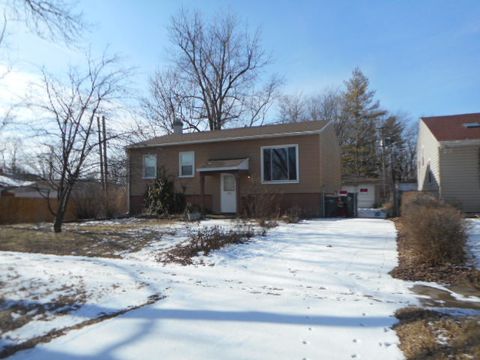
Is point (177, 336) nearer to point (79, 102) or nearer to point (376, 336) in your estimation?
point (376, 336)

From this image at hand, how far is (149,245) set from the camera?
1104 centimetres

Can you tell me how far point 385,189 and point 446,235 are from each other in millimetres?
32368

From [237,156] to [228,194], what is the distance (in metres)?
2.02

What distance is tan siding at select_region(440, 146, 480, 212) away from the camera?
54.0 ft

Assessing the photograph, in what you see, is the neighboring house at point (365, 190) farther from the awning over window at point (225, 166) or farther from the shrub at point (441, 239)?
the shrub at point (441, 239)

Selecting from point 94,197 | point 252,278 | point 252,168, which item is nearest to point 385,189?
point 252,168

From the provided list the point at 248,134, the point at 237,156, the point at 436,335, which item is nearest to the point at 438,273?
the point at 436,335

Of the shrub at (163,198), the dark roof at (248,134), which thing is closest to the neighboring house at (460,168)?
the dark roof at (248,134)

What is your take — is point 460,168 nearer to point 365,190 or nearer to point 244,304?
point 244,304

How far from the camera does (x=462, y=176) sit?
16.6 m

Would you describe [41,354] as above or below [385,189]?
below

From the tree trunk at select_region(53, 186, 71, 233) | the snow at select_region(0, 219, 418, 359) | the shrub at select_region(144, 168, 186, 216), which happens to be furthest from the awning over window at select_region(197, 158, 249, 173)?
the snow at select_region(0, 219, 418, 359)

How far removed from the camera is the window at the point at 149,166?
22953mm

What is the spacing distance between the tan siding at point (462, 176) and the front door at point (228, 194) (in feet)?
31.2
